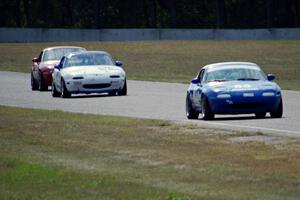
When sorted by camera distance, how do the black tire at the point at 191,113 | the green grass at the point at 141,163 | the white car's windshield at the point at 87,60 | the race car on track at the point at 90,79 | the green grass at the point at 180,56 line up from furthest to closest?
the green grass at the point at 180,56, the white car's windshield at the point at 87,60, the race car on track at the point at 90,79, the black tire at the point at 191,113, the green grass at the point at 141,163

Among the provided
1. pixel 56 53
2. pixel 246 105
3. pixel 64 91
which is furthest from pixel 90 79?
pixel 246 105

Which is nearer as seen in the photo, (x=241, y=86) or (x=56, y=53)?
(x=241, y=86)

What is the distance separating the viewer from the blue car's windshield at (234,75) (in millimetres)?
25062

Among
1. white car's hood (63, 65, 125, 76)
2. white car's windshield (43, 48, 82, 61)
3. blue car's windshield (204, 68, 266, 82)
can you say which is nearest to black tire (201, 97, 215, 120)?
blue car's windshield (204, 68, 266, 82)

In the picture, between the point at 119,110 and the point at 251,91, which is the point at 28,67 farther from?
the point at 251,91

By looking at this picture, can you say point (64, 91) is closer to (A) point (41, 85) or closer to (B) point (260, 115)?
(A) point (41, 85)

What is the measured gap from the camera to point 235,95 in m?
24.1

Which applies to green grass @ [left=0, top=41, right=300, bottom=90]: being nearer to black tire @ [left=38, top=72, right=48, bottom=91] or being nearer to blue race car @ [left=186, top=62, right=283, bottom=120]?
black tire @ [left=38, top=72, right=48, bottom=91]

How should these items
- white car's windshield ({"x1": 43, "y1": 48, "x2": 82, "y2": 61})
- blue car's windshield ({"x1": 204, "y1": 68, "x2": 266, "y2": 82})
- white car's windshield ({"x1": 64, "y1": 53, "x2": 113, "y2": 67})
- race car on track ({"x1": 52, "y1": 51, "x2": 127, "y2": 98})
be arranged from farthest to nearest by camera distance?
white car's windshield ({"x1": 43, "y1": 48, "x2": 82, "y2": 61}) < white car's windshield ({"x1": 64, "y1": 53, "x2": 113, "y2": 67}) < race car on track ({"x1": 52, "y1": 51, "x2": 127, "y2": 98}) < blue car's windshield ({"x1": 204, "y1": 68, "x2": 266, "y2": 82})

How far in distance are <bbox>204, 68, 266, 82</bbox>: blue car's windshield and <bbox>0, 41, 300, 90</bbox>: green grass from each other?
22.5 m

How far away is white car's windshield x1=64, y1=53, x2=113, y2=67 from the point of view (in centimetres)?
3644

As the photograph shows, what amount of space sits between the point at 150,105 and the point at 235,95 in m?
6.06

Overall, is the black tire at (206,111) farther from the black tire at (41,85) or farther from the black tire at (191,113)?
the black tire at (41,85)

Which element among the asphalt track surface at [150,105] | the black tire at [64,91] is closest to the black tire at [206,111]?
the asphalt track surface at [150,105]
